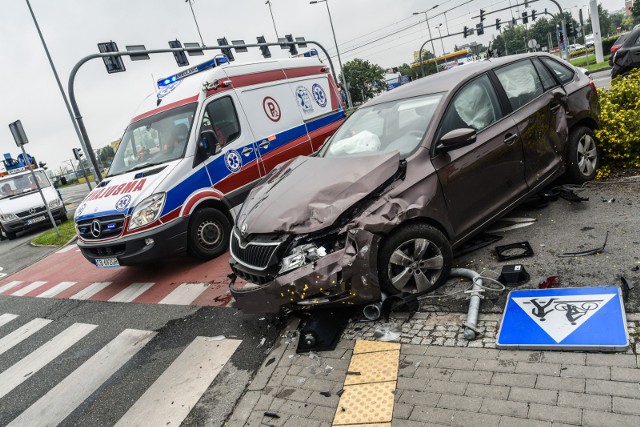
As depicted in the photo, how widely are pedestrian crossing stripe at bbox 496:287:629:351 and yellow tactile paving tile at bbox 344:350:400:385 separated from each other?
74cm

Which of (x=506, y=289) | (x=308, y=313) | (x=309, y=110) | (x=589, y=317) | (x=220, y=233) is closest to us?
(x=589, y=317)

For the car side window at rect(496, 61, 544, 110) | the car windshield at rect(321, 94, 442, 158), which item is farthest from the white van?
the car side window at rect(496, 61, 544, 110)

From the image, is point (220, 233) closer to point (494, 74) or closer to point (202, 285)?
point (202, 285)

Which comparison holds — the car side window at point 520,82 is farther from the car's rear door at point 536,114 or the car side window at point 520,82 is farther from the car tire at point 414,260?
the car tire at point 414,260

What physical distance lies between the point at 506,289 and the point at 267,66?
5.99 meters

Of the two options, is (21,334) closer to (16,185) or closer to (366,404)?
(366,404)

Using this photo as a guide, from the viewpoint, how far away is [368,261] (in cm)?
358

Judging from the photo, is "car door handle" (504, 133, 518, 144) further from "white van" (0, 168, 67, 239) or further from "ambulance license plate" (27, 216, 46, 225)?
"ambulance license plate" (27, 216, 46, 225)

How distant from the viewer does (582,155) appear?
18.5 feet

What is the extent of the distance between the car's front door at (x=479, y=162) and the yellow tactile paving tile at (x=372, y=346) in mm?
1244

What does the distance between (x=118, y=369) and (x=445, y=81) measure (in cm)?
425

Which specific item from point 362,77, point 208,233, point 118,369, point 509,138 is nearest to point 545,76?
point 509,138

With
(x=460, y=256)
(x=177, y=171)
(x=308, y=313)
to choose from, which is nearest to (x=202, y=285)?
(x=177, y=171)

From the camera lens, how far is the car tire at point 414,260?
3.75 meters
